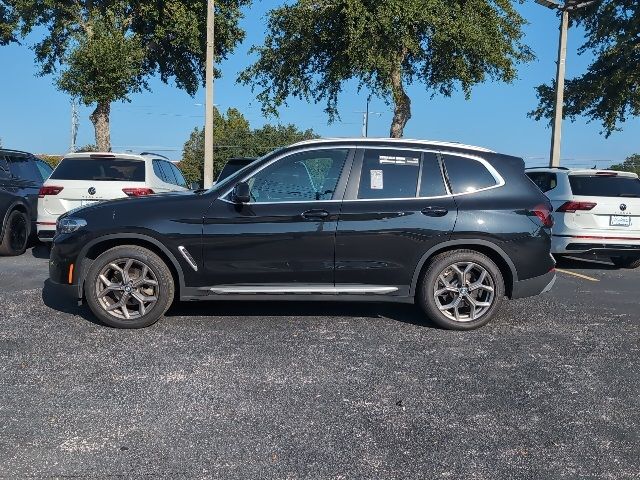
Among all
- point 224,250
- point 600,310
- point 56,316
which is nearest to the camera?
point 224,250

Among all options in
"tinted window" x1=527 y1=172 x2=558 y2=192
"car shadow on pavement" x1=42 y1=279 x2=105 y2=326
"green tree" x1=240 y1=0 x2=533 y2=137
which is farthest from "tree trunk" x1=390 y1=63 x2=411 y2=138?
"car shadow on pavement" x1=42 y1=279 x2=105 y2=326

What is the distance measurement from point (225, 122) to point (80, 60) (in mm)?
50839

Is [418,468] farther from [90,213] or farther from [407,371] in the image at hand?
[90,213]

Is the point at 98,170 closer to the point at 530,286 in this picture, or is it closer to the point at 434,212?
the point at 434,212

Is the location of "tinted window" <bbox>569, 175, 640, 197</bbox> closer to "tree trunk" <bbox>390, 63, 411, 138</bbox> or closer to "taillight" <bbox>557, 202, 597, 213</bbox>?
"taillight" <bbox>557, 202, 597, 213</bbox>

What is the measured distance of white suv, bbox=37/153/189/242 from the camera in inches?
346

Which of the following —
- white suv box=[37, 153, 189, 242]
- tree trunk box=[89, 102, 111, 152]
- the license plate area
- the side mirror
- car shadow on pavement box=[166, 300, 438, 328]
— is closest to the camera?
the side mirror

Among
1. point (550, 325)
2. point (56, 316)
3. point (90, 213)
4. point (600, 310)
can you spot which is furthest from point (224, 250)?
point (600, 310)

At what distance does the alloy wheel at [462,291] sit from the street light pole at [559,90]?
10.7m

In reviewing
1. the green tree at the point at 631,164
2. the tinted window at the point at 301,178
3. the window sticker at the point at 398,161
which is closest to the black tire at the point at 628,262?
the window sticker at the point at 398,161

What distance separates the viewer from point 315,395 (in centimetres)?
394

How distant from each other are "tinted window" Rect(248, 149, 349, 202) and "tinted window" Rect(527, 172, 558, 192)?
16.4ft

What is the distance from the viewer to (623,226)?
9031mm

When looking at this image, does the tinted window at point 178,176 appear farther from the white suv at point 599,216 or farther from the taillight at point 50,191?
the white suv at point 599,216
